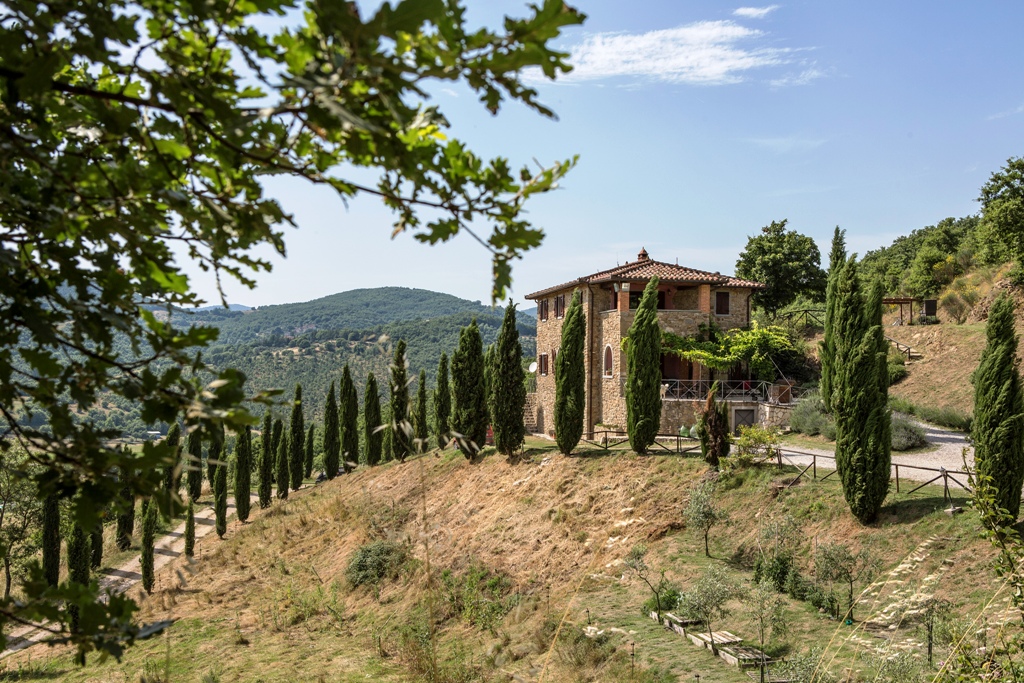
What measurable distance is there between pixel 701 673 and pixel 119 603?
931 centimetres

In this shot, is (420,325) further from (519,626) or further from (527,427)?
(519,626)

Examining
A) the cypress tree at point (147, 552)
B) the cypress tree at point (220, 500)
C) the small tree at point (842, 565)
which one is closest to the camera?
the small tree at point (842, 565)

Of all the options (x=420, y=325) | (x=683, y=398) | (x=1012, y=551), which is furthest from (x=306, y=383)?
(x=1012, y=551)

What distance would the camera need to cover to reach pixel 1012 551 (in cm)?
394

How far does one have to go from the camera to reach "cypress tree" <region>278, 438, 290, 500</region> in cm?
3769

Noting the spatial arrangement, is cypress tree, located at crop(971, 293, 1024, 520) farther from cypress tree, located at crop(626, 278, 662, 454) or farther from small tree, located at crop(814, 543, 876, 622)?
cypress tree, located at crop(626, 278, 662, 454)

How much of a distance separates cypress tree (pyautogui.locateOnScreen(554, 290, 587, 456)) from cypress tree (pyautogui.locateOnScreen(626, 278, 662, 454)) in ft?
5.58

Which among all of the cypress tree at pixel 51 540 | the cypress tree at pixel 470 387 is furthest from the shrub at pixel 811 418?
the cypress tree at pixel 51 540

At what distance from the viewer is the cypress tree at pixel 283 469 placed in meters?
37.7

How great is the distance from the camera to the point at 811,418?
23.8m

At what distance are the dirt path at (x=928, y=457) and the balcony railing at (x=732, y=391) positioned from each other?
210 inches

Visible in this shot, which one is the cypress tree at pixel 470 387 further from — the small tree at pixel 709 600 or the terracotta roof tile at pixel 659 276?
the small tree at pixel 709 600

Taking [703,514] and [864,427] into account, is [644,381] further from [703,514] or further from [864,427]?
[864,427]

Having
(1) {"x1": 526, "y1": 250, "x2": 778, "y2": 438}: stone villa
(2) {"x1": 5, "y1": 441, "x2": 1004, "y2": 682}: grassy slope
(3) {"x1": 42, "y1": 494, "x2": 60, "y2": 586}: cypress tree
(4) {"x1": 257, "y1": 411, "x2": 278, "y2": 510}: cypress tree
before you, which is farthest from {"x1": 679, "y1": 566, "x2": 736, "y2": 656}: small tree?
(4) {"x1": 257, "y1": 411, "x2": 278, "y2": 510}: cypress tree
